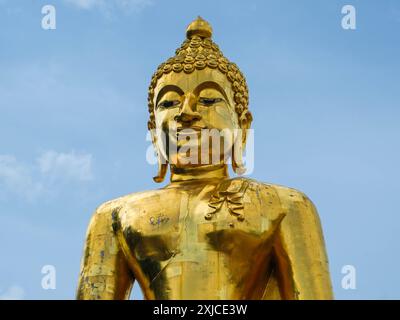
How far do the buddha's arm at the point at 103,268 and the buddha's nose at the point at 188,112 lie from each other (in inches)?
40.2

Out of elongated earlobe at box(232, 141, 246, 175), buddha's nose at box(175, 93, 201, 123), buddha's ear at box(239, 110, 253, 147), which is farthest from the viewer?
buddha's ear at box(239, 110, 253, 147)

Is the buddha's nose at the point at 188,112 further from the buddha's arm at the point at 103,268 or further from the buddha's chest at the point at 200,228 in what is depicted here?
the buddha's arm at the point at 103,268

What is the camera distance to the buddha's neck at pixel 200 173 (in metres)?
12.1

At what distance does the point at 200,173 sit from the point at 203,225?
0.70 meters

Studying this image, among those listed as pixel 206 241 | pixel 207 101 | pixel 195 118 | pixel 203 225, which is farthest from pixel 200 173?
pixel 206 241

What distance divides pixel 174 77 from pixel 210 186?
39.2 inches

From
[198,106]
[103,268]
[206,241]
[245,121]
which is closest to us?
[206,241]

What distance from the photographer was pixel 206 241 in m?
11.5

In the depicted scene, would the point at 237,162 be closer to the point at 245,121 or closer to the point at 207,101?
the point at 245,121

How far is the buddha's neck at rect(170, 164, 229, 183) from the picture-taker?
39.7 feet

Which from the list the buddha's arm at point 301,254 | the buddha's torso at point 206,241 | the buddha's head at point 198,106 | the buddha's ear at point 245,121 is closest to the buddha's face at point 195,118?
the buddha's head at point 198,106

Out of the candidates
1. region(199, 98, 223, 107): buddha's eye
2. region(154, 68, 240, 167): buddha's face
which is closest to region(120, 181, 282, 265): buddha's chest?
region(154, 68, 240, 167): buddha's face

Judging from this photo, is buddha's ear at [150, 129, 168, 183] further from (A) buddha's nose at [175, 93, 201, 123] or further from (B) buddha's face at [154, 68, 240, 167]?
(A) buddha's nose at [175, 93, 201, 123]

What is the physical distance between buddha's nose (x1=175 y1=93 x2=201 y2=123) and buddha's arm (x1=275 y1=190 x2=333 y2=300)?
0.96 meters
